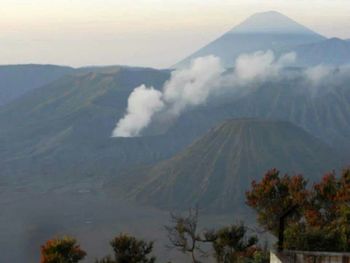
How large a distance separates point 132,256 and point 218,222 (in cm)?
6937

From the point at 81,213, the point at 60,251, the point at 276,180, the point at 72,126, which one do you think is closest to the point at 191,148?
the point at 81,213

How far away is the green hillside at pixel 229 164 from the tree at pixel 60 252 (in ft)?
272

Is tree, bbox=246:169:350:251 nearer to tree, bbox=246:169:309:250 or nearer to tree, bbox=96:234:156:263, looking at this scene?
tree, bbox=246:169:309:250

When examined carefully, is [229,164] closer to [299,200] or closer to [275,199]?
[275,199]

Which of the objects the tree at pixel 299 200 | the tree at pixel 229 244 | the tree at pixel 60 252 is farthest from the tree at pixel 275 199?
the tree at pixel 60 252

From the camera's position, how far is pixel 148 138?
17700 centimetres

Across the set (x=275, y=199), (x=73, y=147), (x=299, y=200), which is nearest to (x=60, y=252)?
(x=275, y=199)

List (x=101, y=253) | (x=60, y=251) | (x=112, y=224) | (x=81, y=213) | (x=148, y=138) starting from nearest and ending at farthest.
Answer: (x=60, y=251)
(x=101, y=253)
(x=112, y=224)
(x=81, y=213)
(x=148, y=138)

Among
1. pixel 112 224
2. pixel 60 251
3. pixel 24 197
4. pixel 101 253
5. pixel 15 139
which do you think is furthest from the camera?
pixel 15 139

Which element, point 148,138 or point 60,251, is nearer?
point 60,251

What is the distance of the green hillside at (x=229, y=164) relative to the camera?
12288 centimetres

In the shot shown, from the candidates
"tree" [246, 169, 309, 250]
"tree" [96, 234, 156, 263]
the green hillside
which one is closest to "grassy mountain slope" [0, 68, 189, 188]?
the green hillside

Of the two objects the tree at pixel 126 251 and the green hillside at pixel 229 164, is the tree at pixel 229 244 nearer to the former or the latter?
the tree at pixel 126 251

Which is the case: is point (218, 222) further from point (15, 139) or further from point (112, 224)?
A: point (15, 139)
